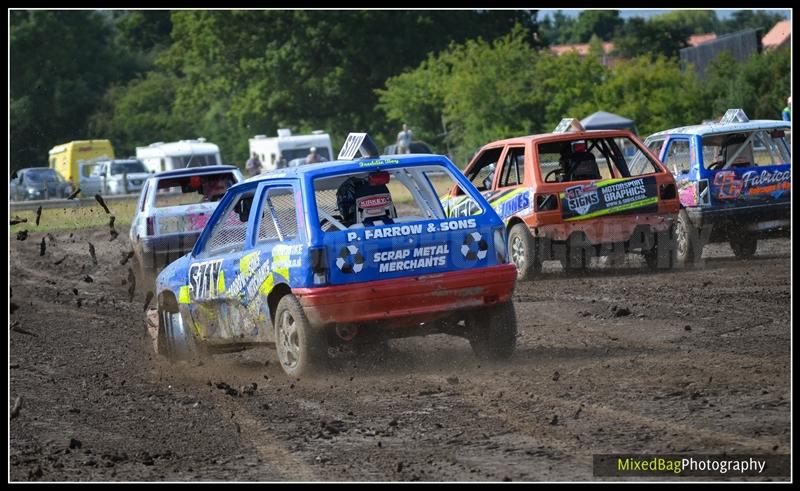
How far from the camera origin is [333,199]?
33.6ft

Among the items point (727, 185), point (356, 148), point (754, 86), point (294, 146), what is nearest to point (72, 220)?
point (294, 146)

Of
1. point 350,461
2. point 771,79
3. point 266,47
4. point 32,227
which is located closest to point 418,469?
point 350,461

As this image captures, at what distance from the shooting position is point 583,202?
1447 centimetres

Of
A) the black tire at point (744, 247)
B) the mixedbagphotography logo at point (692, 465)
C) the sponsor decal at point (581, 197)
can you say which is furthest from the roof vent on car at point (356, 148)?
the black tire at point (744, 247)

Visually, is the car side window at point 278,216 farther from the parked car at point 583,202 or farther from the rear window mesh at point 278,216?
the parked car at point 583,202

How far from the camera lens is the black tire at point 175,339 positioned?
33.6ft

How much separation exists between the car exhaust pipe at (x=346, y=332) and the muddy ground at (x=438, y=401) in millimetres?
269

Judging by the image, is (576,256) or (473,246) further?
(576,256)

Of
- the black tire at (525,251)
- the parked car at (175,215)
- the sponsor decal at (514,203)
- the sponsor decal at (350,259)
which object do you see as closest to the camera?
the sponsor decal at (350,259)

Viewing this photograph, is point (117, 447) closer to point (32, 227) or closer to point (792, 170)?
point (792, 170)

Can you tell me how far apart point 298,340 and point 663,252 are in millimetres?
7111

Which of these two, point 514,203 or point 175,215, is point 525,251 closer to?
point 514,203

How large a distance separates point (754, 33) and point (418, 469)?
171 ft

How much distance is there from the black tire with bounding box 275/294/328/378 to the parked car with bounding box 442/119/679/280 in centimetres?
563
